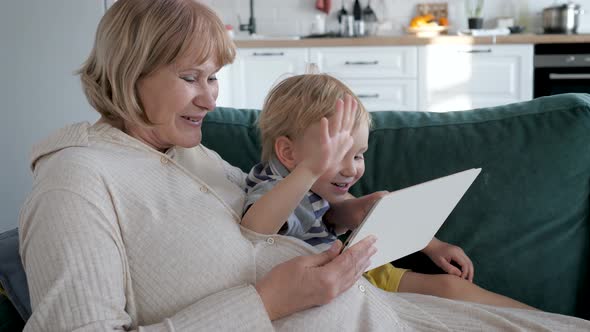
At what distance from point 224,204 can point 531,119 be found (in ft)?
2.67

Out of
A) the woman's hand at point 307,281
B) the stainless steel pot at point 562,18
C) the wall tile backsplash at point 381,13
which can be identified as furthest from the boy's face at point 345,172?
the wall tile backsplash at point 381,13

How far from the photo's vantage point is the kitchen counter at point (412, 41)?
4.43m

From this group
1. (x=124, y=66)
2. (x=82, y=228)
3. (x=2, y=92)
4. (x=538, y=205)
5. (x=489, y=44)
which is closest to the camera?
(x=82, y=228)

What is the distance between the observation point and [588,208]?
67.8 inches

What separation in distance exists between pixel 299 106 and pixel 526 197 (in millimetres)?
588

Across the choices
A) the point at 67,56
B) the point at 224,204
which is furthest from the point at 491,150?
the point at 67,56

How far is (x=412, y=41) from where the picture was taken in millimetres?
4645

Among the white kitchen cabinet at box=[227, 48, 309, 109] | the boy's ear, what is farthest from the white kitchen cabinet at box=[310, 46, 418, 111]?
the boy's ear

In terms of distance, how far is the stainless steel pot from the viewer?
15.4 ft

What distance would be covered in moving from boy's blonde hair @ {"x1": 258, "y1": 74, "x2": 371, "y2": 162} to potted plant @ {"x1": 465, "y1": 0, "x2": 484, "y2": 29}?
3.59 metres

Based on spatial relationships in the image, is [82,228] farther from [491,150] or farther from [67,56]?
[67,56]

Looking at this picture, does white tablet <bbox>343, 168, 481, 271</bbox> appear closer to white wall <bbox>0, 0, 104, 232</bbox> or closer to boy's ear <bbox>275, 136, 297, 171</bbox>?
boy's ear <bbox>275, 136, 297, 171</bbox>

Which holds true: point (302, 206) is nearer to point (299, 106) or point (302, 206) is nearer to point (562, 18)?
point (299, 106)

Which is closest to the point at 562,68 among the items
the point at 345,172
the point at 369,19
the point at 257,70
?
the point at 369,19
